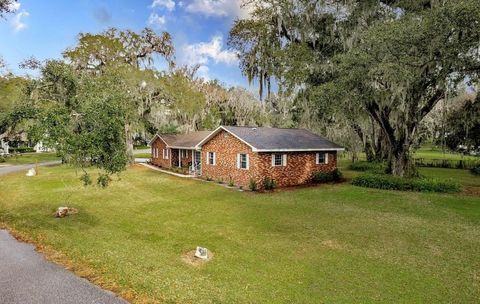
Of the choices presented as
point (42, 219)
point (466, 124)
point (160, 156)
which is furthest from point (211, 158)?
point (466, 124)

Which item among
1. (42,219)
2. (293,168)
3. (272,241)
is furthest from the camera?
(293,168)

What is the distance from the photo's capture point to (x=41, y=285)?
27.9 ft

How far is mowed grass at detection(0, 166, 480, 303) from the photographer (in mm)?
8602

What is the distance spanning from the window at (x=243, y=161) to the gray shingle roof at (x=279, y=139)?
125 centimetres

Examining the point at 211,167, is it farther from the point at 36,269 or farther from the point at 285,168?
the point at 36,269

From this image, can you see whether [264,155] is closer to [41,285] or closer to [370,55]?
[370,55]

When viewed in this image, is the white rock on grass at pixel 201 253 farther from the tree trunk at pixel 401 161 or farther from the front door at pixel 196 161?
the front door at pixel 196 161

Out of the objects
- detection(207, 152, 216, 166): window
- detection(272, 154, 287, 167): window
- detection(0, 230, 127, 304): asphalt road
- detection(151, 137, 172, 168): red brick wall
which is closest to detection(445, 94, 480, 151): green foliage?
detection(272, 154, 287, 167): window

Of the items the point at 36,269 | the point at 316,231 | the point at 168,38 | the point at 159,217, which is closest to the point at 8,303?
the point at 36,269

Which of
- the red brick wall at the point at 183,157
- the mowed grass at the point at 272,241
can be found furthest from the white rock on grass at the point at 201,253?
the red brick wall at the point at 183,157

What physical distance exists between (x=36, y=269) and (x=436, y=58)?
20.0 m

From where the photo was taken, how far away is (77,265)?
992 cm

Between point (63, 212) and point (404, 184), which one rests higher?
point (404, 184)

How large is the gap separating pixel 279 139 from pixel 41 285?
64.3 ft
